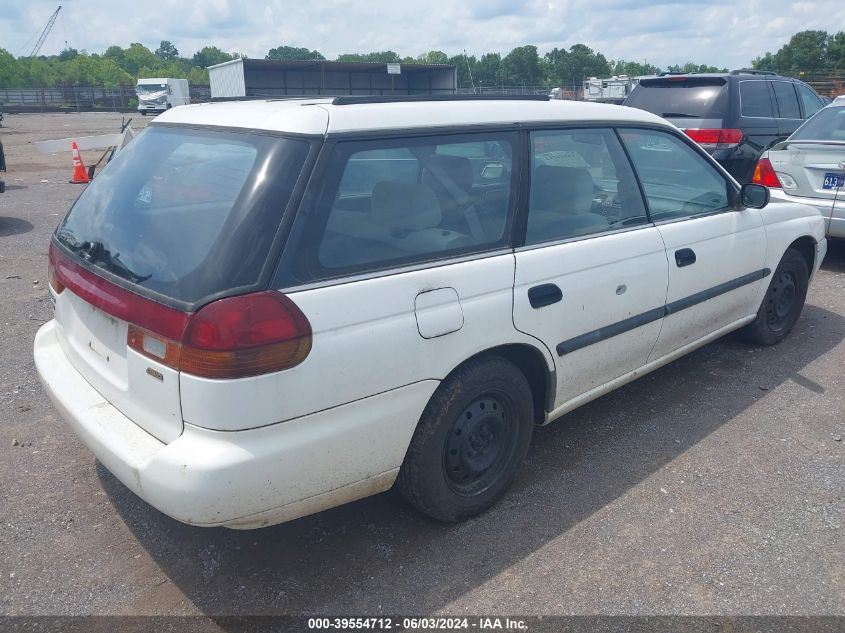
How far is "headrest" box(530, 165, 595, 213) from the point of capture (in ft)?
10.3

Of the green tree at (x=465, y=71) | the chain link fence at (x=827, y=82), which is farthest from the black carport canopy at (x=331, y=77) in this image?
the chain link fence at (x=827, y=82)

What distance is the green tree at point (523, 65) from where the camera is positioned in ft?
235

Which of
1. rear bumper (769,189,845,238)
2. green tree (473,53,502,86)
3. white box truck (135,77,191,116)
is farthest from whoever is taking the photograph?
green tree (473,53,502,86)

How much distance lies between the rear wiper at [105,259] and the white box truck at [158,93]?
1887 inches

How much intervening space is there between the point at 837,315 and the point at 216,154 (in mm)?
5351

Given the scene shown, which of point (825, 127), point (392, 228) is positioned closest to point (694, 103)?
point (825, 127)

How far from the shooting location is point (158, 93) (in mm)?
46375

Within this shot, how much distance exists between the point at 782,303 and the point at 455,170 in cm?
334

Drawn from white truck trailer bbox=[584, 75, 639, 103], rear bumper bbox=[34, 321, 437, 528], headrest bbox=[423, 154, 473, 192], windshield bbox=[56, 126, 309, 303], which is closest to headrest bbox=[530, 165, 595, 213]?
headrest bbox=[423, 154, 473, 192]

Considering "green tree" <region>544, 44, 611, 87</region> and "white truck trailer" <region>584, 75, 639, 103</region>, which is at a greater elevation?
"green tree" <region>544, 44, 611, 87</region>

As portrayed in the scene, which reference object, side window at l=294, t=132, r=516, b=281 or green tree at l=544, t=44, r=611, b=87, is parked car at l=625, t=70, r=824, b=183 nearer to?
side window at l=294, t=132, r=516, b=281

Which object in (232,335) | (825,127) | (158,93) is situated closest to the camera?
(232,335)

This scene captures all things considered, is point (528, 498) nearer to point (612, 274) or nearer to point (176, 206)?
point (612, 274)

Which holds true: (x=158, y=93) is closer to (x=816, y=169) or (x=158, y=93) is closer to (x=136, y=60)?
(x=816, y=169)
